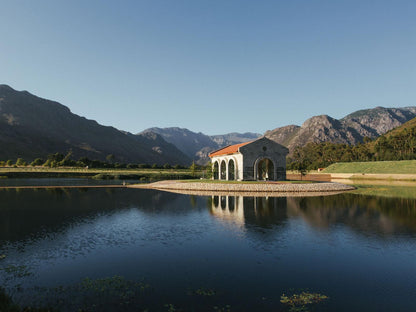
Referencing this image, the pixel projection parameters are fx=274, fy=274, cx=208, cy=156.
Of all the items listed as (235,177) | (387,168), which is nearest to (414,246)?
(235,177)

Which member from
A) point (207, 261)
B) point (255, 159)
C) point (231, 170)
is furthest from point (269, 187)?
point (207, 261)

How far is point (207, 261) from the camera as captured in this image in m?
14.2

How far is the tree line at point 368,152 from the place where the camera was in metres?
121

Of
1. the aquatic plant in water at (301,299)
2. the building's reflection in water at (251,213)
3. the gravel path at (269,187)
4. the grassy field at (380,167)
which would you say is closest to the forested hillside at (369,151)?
the grassy field at (380,167)

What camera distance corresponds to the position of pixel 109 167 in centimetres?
12862

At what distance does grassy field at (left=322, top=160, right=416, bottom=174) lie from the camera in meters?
88.0

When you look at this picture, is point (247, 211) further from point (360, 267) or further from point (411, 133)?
point (411, 133)

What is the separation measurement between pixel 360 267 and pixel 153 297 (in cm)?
1003

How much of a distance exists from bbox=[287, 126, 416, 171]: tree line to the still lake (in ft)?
290

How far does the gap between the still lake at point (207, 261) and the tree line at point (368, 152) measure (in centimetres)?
8853

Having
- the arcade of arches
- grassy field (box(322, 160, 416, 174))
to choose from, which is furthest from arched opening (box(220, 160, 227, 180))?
grassy field (box(322, 160, 416, 174))

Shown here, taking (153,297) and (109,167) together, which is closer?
(153,297)

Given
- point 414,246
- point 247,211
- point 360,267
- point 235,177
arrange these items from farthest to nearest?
point 235,177 → point 247,211 → point 414,246 → point 360,267

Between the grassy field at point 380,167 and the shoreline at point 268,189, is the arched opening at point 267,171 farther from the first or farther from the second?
the grassy field at point 380,167
